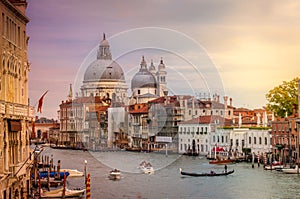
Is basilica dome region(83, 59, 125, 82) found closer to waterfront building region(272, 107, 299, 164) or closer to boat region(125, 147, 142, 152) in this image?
boat region(125, 147, 142, 152)

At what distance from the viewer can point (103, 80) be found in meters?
69.1

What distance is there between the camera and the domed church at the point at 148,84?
57188 millimetres

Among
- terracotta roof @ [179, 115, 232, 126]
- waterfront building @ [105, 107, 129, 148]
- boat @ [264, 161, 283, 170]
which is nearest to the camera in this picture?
boat @ [264, 161, 283, 170]

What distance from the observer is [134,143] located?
2016 inches

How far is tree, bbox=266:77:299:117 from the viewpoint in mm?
35000

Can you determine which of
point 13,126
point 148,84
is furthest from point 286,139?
point 148,84

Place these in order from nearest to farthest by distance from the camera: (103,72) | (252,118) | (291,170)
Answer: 1. (291,170)
2. (252,118)
3. (103,72)

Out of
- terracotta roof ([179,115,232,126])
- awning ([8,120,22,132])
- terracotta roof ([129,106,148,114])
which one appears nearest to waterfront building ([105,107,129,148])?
terracotta roof ([129,106,148,114])

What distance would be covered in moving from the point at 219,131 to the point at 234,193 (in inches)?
743

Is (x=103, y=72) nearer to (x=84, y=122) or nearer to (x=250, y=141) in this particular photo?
(x=84, y=122)

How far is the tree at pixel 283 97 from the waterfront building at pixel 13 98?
24098 millimetres

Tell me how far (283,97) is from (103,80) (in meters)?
35.9

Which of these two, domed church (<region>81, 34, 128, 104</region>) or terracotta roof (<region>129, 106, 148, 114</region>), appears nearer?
terracotta roof (<region>129, 106, 148, 114</region>)

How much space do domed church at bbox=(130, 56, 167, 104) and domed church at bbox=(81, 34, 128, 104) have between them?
430 centimetres
